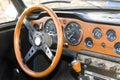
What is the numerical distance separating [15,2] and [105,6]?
102cm

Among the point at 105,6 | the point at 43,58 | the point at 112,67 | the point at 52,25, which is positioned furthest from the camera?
the point at 43,58

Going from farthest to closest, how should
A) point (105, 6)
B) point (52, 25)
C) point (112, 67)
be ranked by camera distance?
point (105, 6), point (52, 25), point (112, 67)

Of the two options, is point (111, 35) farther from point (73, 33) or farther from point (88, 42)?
point (73, 33)

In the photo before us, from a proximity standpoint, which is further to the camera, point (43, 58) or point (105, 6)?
point (43, 58)

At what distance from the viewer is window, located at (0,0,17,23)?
A: 3.17 m

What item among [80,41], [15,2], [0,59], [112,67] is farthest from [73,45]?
[15,2]

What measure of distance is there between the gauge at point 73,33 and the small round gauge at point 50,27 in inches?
4.7

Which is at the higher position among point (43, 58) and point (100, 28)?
point (100, 28)

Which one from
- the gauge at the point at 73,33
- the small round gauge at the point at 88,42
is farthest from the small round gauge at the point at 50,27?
the small round gauge at the point at 88,42

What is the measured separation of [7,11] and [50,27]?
71cm

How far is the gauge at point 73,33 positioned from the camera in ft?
8.68

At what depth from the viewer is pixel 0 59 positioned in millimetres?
3084

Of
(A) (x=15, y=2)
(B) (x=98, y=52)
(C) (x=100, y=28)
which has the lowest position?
(B) (x=98, y=52)

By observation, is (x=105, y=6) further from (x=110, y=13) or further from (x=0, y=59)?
(x=0, y=59)
